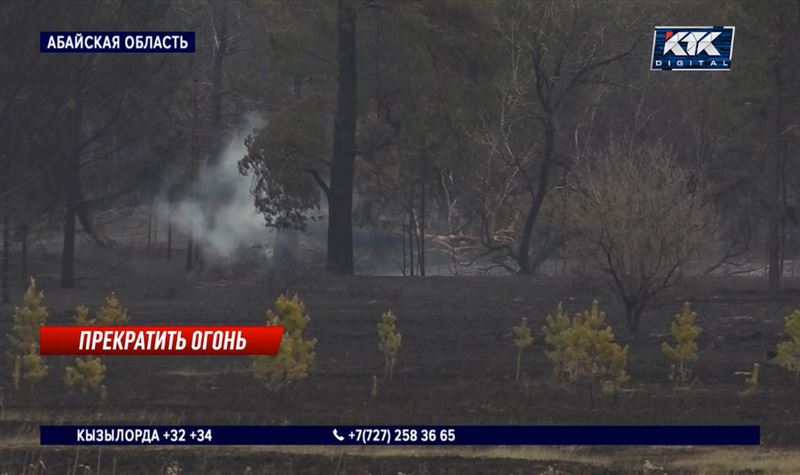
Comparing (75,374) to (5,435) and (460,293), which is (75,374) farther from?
(460,293)

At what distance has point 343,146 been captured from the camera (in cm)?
4281

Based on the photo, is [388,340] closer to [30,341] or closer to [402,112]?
[30,341]

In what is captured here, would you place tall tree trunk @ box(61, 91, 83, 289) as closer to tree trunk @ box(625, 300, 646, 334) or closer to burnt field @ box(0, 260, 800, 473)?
burnt field @ box(0, 260, 800, 473)

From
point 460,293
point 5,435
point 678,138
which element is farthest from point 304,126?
point 5,435

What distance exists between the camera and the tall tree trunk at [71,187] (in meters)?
38.5

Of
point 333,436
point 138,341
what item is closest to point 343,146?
point 138,341

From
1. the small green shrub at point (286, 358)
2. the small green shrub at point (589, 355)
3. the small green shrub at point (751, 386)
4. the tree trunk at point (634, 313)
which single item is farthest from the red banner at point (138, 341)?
the tree trunk at point (634, 313)

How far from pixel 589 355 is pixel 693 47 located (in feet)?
50.1

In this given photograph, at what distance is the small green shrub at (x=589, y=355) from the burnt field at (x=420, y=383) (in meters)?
0.33

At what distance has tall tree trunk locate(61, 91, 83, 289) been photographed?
38469 millimetres

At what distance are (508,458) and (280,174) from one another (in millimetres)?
28429

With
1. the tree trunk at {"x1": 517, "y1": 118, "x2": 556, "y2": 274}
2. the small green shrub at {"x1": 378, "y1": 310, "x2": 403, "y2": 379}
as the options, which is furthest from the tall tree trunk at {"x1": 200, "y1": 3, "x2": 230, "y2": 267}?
the small green shrub at {"x1": 378, "y1": 310, "x2": 403, "y2": 379}

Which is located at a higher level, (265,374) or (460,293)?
(460,293)

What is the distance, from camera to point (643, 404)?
69.9 feet
